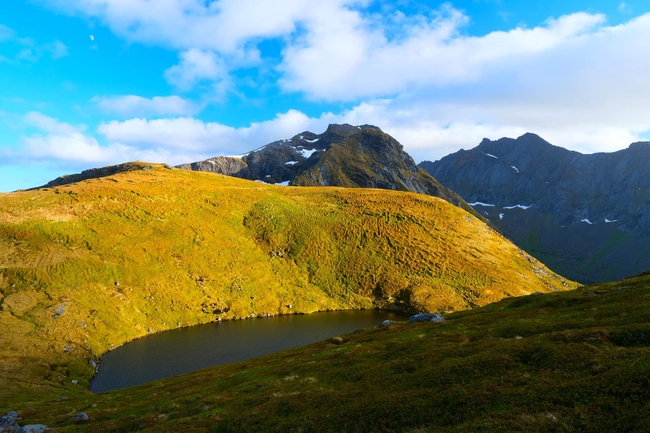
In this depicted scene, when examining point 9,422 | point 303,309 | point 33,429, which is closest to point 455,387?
point 33,429

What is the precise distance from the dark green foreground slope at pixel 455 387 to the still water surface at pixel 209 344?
17.8 m

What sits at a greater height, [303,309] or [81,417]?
[81,417]

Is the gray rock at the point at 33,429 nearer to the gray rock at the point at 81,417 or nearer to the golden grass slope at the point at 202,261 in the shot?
the gray rock at the point at 81,417

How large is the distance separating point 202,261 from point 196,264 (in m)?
2.09

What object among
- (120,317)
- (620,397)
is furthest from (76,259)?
(620,397)

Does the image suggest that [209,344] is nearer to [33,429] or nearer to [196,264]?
[196,264]

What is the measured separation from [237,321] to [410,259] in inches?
2230

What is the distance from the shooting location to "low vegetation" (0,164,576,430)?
62.2 meters

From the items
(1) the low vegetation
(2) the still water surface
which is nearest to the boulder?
(1) the low vegetation

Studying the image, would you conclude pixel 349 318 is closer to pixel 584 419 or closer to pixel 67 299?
pixel 67 299

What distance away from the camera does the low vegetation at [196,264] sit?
62219 mm

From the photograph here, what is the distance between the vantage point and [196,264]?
96938mm

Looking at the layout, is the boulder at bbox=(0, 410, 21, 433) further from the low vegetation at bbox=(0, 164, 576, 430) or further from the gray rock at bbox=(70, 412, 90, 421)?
the gray rock at bbox=(70, 412, 90, 421)

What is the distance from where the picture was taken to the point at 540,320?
107ft
